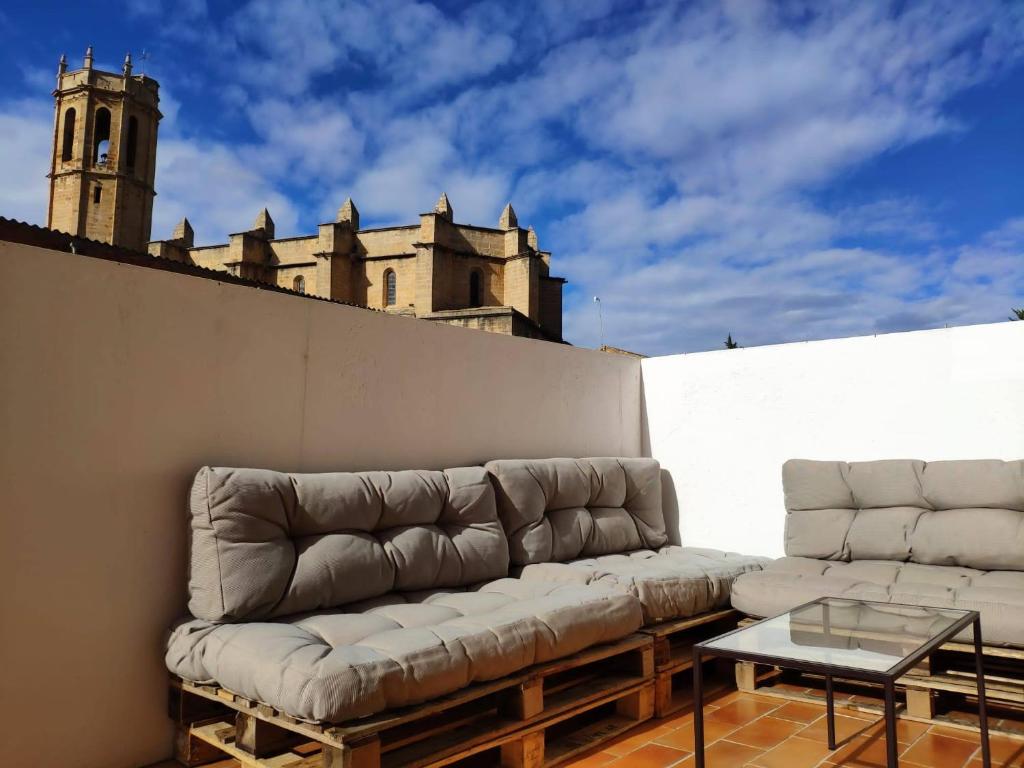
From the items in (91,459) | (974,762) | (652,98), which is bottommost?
(974,762)

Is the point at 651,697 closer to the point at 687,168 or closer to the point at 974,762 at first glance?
the point at 974,762

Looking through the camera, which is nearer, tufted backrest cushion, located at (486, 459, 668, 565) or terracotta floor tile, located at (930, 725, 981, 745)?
terracotta floor tile, located at (930, 725, 981, 745)

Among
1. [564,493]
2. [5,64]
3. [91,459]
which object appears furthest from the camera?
[5,64]

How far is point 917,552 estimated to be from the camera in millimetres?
3533

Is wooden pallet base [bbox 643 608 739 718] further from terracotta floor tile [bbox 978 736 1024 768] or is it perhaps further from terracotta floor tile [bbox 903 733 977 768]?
terracotta floor tile [bbox 978 736 1024 768]

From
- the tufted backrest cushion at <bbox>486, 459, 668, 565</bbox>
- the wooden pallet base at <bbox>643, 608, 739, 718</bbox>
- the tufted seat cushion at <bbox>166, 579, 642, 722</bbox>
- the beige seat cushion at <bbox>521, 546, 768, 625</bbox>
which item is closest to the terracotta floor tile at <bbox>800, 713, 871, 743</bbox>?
the wooden pallet base at <bbox>643, 608, 739, 718</bbox>

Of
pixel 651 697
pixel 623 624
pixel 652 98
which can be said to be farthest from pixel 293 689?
pixel 652 98

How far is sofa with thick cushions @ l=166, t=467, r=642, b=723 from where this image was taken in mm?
1925

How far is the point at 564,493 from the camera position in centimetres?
386

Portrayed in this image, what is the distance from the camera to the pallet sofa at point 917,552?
9.14 feet

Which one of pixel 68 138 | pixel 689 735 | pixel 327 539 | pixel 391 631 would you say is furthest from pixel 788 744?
pixel 68 138

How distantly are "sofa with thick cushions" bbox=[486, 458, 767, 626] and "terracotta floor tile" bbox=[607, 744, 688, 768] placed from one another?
573 mm

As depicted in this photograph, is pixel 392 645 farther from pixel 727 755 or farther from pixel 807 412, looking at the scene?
pixel 807 412

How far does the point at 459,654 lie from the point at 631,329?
1767 centimetres
